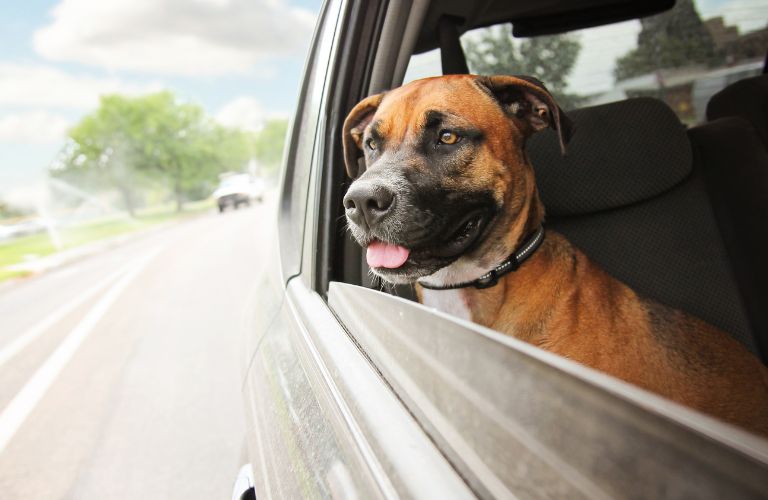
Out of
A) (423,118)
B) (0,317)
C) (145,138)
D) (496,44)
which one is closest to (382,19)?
(423,118)

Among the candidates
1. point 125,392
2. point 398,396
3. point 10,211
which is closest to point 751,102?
point 398,396

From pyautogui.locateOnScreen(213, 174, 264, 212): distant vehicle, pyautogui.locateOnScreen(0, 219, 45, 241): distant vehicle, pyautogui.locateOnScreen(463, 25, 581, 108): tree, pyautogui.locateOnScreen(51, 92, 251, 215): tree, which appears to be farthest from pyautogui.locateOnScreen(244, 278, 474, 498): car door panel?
pyautogui.locateOnScreen(51, 92, 251, 215): tree

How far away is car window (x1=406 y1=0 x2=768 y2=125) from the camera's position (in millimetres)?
3461

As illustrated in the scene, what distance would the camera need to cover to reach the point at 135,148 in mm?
49938

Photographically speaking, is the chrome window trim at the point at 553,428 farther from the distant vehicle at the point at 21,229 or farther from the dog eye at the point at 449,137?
the distant vehicle at the point at 21,229

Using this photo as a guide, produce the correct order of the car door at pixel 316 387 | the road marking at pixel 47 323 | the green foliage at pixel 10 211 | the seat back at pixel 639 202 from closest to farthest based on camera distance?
the car door at pixel 316 387 < the seat back at pixel 639 202 < the road marking at pixel 47 323 < the green foliage at pixel 10 211

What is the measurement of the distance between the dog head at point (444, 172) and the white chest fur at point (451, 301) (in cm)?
7

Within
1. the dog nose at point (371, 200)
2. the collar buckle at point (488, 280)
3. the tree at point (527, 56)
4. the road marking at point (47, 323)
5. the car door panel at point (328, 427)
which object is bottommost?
the road marking at point (47, 323)

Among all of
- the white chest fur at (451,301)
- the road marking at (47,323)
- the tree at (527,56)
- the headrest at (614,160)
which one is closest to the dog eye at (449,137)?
the white chest fur at (451,301)

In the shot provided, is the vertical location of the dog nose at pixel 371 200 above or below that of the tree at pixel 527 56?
below

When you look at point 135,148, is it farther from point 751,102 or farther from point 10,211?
point 751,102

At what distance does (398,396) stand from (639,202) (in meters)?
1.75

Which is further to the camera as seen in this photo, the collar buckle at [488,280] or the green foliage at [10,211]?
the green foliage at [10,211]

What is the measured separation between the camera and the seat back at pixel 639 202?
219 centimetres
